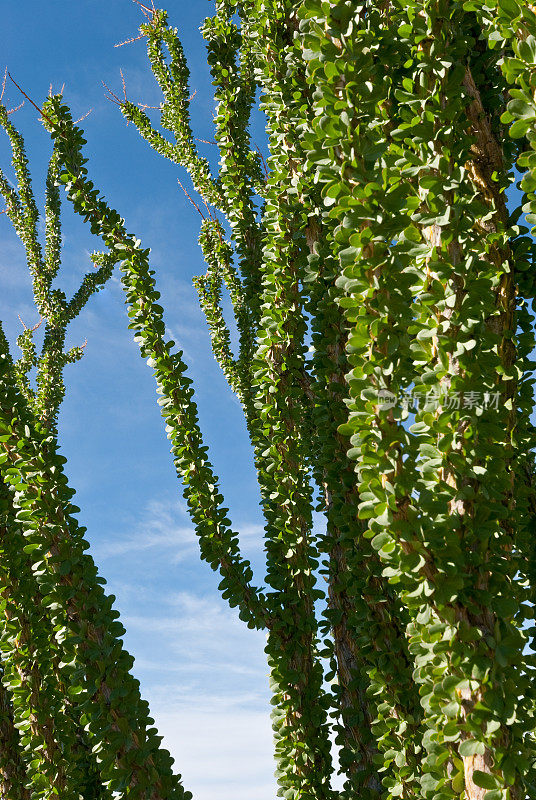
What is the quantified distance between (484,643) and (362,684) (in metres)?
1.62

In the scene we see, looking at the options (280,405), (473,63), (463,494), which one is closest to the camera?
(463,494)

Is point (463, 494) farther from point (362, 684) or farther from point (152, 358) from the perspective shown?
point (152, 358)

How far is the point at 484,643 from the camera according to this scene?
97.0 inches

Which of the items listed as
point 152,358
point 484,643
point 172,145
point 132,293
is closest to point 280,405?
point 152,358

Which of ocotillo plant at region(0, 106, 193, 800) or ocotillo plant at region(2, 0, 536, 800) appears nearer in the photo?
ocotillo plant at region(2, 0, 536, 800)

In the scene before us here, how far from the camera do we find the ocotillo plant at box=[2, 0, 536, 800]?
2506mm

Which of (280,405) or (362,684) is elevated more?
(280,405)

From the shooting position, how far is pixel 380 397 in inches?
101

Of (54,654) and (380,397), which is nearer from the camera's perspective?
(380,397)

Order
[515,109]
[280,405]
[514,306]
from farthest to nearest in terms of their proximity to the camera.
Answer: [280,405]
[514,306]
[515,109]

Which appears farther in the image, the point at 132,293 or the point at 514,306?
the point at 132,293

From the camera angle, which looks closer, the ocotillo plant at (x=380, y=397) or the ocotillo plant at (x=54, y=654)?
the ocotillo plant at (x=380, y=397)

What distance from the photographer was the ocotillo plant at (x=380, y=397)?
251 centimetres

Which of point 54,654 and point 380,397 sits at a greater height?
point 380,397
